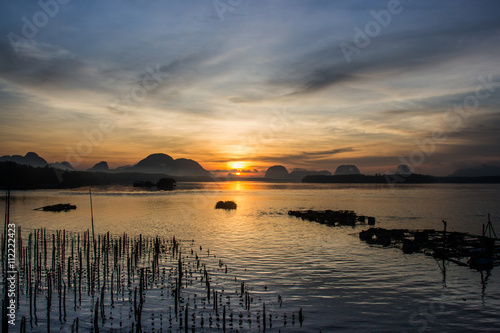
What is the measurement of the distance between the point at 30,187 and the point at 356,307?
7484 inches

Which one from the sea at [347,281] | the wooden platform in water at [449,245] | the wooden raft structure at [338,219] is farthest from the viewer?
the wooden raft structure at [338,219]

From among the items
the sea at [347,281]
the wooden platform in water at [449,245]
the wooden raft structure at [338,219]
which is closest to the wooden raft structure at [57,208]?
the sea at [347,281]

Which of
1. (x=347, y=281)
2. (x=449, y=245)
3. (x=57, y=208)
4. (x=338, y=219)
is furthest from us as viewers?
(x=57, y=208)

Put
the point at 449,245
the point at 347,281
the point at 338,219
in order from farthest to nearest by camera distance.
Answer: the point at 338,219
the point at 449,245
the point at 347,281

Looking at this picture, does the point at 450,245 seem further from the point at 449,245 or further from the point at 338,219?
the point at 338,219

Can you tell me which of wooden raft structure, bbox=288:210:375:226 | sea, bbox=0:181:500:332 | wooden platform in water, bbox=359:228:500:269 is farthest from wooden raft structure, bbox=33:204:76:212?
wooden platform in water, bbox=359:228:500:269

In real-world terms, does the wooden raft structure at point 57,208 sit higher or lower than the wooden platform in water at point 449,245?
higher

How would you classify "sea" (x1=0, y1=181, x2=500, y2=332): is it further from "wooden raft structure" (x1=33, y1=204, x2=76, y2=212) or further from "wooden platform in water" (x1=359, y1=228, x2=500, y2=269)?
"wooden raft structure" (x1=33, y1=204, x2=76, y2=212)

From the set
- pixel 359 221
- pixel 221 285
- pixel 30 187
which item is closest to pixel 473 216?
pixel 359 221

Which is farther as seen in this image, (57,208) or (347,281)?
(57,208)

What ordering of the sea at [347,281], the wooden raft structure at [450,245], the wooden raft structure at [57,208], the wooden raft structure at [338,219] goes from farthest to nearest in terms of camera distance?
the wooden raft structure at [57,208] < the wooden raft structure at [338,219] < the wooden raft structure at [450,245] < the sea at [347,281]

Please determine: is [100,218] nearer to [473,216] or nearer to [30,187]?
[473,216]

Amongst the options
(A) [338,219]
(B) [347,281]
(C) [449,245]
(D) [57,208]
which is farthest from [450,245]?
(D) [57,208]

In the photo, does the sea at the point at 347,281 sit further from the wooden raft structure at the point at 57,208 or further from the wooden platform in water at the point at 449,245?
the wooden raft structure at the point at 57,208
